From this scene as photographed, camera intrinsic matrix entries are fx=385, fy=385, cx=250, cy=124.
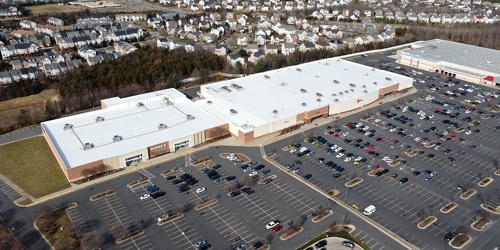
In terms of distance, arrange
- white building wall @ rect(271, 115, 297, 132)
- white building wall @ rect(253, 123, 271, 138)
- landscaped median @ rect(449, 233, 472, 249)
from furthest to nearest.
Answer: white building wall @ rect(271, 115, 297, 132)
white building wall @ rect(253, 123, 271, 138)
landscaped median @ rect(449, 233, 472, 249)

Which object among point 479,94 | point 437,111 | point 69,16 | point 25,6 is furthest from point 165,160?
point 25,6

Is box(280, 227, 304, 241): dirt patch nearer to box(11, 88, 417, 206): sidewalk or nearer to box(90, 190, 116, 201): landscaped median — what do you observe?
box(11, 88, 417, 206): sidewalk

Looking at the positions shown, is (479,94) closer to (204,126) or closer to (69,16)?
(204,126)

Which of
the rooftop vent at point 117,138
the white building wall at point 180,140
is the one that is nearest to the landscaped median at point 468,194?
the white building wall at point 180,140

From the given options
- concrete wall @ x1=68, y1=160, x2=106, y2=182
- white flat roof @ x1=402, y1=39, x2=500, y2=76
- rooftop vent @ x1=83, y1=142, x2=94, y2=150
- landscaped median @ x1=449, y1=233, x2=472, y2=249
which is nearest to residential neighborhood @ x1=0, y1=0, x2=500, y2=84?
white flat roof @ x1=402, y1=39, x2=500, y2=76

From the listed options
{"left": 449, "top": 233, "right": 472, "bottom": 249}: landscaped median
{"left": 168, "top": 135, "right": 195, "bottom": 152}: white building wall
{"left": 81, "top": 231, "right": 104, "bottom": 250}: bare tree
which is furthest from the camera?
{"left": 168, "top": 135, "right": 195, "bottom": 152}: white building wall

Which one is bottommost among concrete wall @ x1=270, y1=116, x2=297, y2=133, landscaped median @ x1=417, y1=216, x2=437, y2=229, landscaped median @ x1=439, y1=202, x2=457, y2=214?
landscaped median @ x1=417, y1=216, x2=437, y2=229
